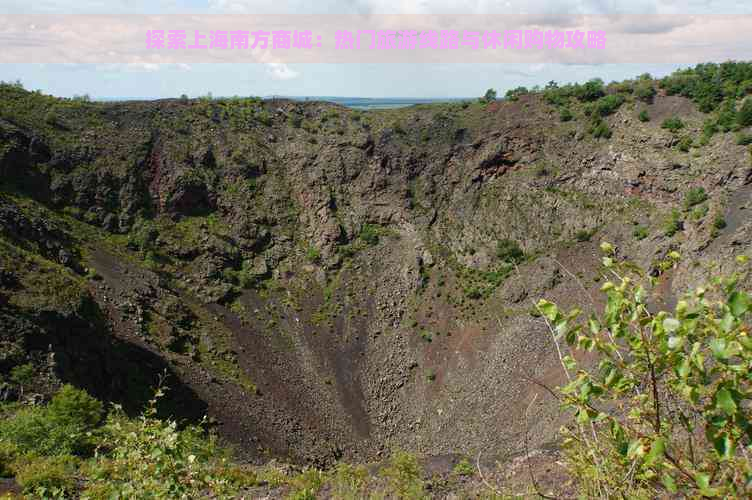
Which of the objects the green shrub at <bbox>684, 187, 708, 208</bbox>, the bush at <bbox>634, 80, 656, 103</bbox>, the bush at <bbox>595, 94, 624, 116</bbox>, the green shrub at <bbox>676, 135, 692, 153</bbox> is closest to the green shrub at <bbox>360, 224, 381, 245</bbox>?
the bush at <bbox>595, 94, 624, 116</bbox>

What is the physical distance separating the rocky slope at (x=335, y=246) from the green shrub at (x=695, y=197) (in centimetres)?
14

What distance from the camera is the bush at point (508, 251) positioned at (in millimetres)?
33562

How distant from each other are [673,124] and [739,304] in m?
35.2

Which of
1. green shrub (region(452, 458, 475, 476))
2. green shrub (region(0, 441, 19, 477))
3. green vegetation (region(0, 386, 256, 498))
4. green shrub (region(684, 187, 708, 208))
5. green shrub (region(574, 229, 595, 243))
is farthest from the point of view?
green shrub (region(574, 229, 595, 243))

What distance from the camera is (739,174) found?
88.4ft

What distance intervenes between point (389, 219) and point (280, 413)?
17.1 meters

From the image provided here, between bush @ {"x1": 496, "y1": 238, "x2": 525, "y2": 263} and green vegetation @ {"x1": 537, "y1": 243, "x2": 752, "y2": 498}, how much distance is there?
30481mm

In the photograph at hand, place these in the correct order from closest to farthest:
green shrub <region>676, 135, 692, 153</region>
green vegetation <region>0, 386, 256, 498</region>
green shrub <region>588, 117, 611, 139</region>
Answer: green vegetation <region>0, 386, 256, 498</region>
green shrub <region>676, 135, 692, 153</region>
green shrub <region>588, 117, 611, 139</region>

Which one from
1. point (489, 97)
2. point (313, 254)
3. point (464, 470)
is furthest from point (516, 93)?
point (464, 470)

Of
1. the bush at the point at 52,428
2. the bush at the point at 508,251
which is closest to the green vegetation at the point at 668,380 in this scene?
the bush at the point at 52,428

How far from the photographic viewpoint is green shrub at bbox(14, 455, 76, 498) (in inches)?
369

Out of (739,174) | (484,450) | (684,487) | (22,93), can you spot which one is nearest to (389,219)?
(484,450)

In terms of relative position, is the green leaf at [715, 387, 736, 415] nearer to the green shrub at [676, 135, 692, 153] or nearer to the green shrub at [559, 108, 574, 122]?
the green shrub at [676, 135, 692, 153]

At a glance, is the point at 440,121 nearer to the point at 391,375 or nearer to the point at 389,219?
the point at 389,219
